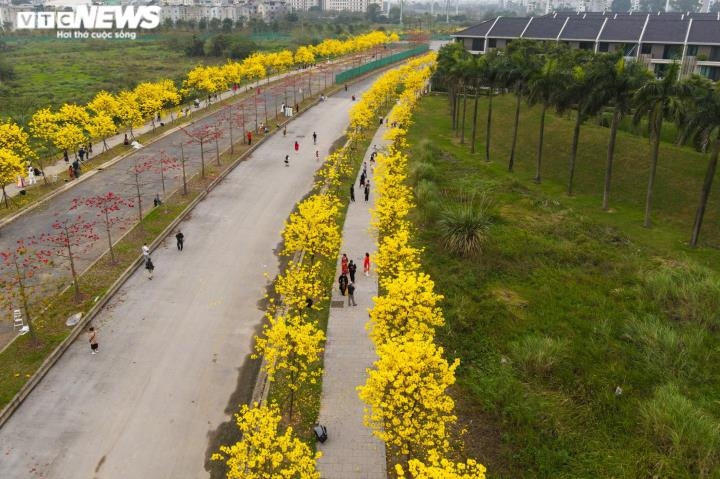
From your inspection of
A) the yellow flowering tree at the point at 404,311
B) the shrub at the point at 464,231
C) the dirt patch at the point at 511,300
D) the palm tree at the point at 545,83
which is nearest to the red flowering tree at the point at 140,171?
the shrub at the point at 464,231

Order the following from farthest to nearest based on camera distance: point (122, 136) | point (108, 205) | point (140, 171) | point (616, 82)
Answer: point (122, 136)
point (140, 171)
point (108, 205)
point (616, 82)

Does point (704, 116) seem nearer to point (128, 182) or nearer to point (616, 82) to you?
point (616, 82)

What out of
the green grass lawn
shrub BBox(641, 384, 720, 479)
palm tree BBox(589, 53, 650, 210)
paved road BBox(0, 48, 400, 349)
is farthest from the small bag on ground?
palm tree BBox(589, 53, 650, 210)

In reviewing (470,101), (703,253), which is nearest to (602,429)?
(703,253)

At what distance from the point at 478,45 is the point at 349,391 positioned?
262ft

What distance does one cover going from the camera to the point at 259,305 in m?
25.0

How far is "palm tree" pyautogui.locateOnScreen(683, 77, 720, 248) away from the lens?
28984 mm

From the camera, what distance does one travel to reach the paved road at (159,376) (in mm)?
16422

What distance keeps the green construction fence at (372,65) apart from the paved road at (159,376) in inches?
2572

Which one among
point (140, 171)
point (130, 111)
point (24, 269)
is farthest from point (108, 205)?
point (130, 111)

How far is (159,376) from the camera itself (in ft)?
65.6

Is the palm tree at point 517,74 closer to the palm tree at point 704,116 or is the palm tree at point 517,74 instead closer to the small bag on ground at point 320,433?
the palm tree at point 704,116

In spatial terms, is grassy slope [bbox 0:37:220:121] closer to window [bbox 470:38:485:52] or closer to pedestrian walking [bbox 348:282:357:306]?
pedestrian walking [bbox 348:282:357:306]

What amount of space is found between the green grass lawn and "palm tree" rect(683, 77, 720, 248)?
4.73m
